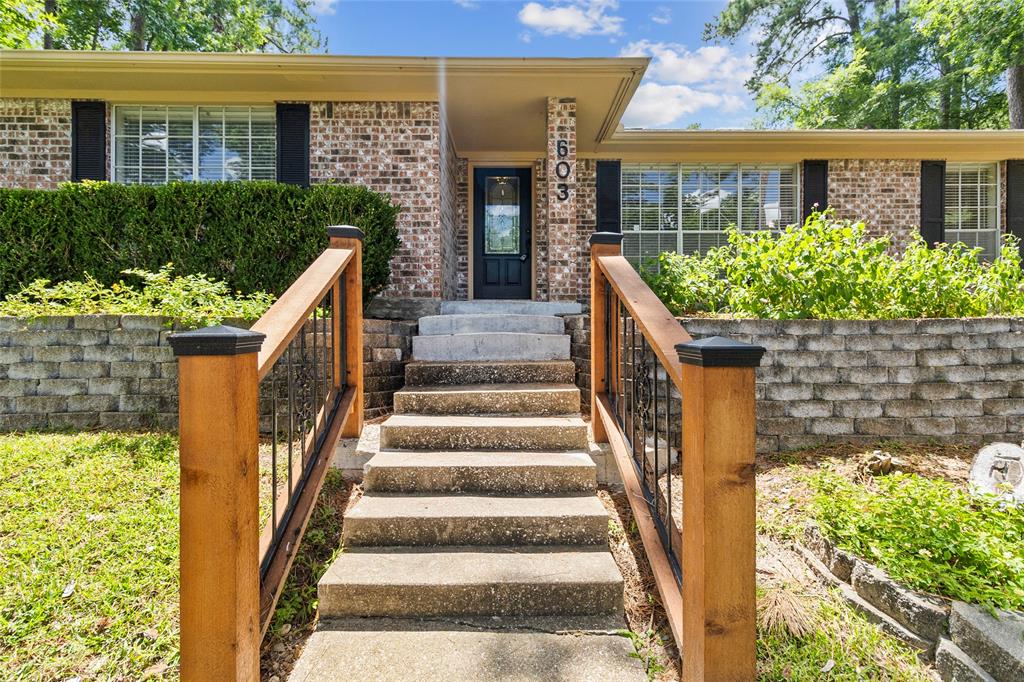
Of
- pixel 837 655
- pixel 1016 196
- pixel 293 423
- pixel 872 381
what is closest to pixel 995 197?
pixel 1016 196

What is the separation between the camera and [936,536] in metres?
1.90

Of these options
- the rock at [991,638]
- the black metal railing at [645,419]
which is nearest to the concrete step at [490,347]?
the black metal railing at [645,419]

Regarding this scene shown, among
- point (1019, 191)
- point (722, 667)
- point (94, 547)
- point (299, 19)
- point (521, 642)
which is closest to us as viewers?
point (722, 667)

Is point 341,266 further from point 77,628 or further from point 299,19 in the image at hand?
point 299,19

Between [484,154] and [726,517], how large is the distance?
268 inches

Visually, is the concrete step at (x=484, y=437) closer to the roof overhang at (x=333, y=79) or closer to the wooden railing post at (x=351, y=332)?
the wooden railing post at (x=351, y=332)

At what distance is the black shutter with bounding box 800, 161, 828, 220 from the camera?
7.40m

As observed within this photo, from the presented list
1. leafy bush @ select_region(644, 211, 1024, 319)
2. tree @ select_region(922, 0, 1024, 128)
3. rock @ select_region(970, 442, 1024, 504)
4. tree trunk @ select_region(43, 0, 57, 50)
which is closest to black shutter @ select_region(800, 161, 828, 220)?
leafy bush @ select_region(644, 211, 1024, 319)

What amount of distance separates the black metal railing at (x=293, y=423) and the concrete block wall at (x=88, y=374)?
2.61 feet

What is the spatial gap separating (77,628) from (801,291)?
419 centimetres

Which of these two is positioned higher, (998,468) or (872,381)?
(872,381)

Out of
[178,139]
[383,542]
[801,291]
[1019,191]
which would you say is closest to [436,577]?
[383,542]

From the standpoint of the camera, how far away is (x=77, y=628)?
1.77 meters

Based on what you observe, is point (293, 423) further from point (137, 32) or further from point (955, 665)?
point (137, 32)
